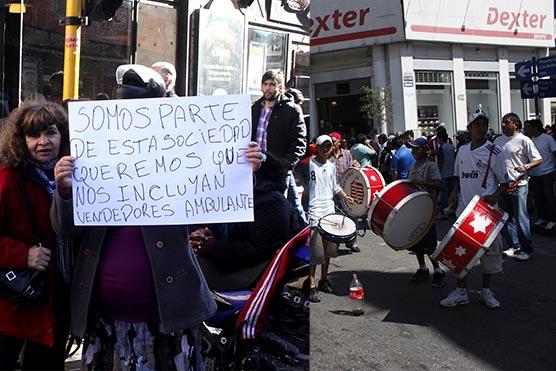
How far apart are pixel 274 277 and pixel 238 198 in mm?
282

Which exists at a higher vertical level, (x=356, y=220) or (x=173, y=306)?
(x=356, y=220)

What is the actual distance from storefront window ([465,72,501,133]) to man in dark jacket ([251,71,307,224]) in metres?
0.53

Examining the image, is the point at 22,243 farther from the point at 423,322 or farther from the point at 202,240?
the point at 423,322

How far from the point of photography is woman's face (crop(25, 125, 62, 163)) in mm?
1463

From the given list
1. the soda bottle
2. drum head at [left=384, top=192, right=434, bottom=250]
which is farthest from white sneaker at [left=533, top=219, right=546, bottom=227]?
the soda bottle

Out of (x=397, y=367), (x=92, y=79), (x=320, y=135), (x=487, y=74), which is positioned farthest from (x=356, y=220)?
(x=92, y=79)

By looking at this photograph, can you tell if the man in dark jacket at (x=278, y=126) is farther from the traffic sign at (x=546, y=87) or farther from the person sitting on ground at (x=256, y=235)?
the traffic sign at (x=546, y=87)

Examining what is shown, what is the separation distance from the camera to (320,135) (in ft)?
4.92

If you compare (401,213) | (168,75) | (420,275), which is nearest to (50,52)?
(168,75)

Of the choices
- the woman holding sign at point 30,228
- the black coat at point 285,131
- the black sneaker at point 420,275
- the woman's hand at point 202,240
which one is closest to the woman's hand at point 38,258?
the woman holding sign at point 30,228

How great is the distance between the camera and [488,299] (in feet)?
8.83

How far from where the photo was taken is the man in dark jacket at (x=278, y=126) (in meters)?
1.43

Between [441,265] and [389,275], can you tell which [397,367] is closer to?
[389,275]

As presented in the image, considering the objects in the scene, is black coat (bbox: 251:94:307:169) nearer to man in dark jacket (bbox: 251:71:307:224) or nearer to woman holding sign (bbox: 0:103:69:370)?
man in dark jacket (bbox: 251:71:307:224)
